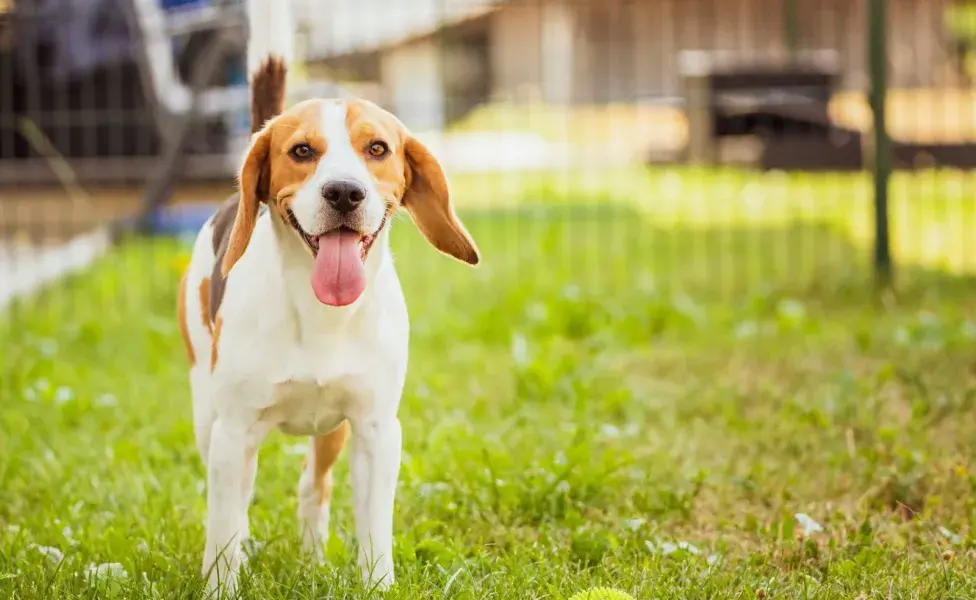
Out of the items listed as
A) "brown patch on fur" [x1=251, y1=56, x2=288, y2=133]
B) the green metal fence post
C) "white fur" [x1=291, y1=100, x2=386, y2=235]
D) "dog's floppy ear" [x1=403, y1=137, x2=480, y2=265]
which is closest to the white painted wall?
the green metal fence post

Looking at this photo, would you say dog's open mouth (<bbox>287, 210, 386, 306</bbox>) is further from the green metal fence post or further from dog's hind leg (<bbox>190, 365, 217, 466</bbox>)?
the green metal fence post

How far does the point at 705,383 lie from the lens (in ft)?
15.2

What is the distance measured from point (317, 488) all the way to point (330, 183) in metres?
0.86

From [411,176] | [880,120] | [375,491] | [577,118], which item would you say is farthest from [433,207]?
[577,118]

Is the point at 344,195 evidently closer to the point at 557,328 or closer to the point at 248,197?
the point at 248,197

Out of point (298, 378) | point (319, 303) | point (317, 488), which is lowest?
point (317, 488)

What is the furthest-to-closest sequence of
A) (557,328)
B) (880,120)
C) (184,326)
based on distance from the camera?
(880,120), (557,328), (184,326)

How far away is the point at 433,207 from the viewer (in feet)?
8.73

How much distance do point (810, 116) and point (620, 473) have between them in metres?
4.42

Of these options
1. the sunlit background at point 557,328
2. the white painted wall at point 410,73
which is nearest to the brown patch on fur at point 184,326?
the sunlit background at point 557,328

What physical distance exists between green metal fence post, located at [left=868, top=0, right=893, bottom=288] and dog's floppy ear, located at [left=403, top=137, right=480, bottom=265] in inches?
150

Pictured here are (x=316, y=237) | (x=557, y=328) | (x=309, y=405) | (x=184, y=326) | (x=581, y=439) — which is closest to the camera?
(x=316, y=237)

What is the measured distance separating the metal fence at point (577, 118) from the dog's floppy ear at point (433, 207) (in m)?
3.81

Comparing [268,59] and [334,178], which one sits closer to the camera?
[334,178]
